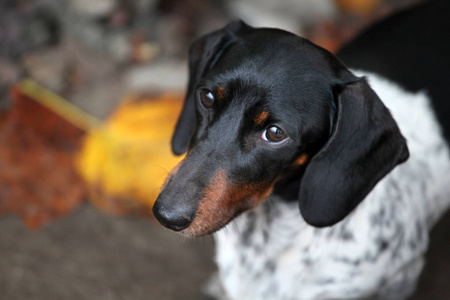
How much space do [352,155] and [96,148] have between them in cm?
191

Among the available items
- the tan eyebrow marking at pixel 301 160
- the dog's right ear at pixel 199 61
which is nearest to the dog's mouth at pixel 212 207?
the tan eyebrow marking at pixel 301 160

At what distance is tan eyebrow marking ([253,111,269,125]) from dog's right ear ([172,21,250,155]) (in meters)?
0.35

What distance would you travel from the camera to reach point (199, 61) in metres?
2.17

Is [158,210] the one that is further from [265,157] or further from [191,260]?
[191,260]

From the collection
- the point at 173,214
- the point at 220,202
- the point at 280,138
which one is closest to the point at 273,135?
the point at 280,138

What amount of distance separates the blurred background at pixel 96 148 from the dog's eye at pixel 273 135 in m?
1.14

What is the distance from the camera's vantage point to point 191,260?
3.12m

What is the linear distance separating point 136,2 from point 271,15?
1022 millimetres

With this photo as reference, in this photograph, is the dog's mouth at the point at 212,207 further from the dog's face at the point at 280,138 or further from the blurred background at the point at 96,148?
the blurred background at the point at 96,148

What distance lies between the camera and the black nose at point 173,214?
171 centimetres

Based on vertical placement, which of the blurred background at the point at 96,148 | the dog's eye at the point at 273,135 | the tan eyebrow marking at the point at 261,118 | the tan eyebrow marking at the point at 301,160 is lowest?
the blurred background at the point at 96,148

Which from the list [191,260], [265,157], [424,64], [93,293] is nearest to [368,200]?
[265,157]

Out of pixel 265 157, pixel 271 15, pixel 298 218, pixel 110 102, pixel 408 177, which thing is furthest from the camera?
pixel 271 15

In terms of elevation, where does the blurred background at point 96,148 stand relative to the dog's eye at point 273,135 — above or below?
below
